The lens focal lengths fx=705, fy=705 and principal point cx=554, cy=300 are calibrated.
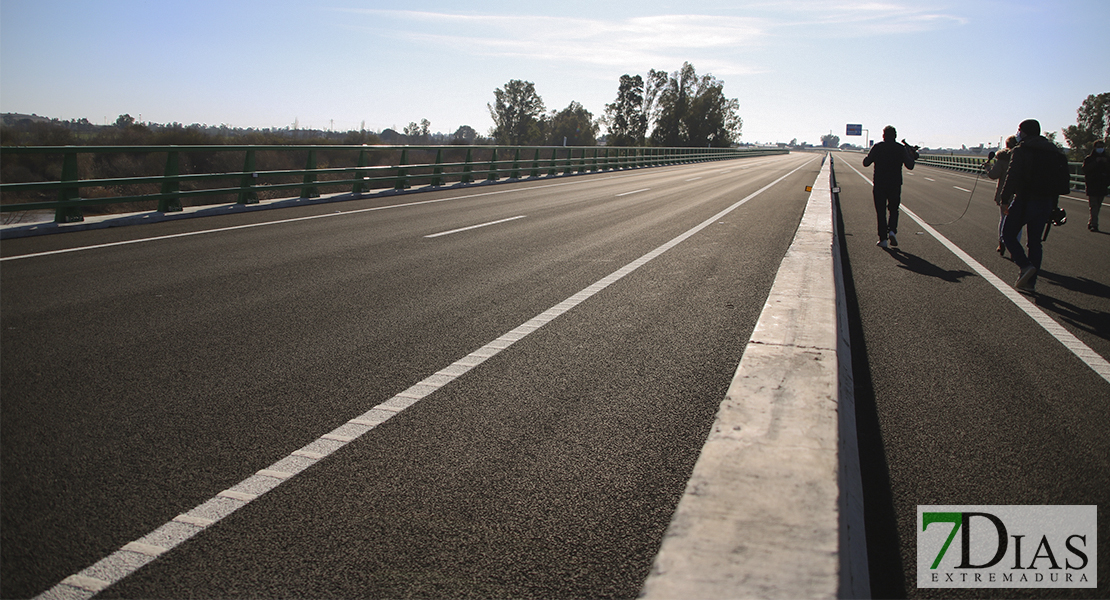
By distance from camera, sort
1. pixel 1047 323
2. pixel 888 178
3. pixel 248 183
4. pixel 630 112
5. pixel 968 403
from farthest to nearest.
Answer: pixel 630 112 → pixel 248 183 → pixel 888 178 → pixel 1047 323 → pixel 968 403

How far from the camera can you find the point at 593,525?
2.60 metres

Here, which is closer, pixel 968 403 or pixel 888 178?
pixel 968 403

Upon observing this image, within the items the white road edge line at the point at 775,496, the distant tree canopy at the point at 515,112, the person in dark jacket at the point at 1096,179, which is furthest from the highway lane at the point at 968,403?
the distant tree canopy at the point at 515,112

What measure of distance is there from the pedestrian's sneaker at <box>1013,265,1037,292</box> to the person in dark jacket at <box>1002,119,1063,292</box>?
0.32 feet

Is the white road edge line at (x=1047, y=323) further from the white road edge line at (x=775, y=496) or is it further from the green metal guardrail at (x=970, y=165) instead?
the green metal guardrail at (x=970, y=165)

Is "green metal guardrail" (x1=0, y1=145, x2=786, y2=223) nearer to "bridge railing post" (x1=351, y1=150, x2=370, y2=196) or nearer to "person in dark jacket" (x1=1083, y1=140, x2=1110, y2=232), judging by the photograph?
"bridge railing post" (x1=351, y1=150, x2=370, y2=196)

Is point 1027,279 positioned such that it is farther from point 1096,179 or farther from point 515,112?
point 515,112

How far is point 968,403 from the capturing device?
13.3 ft

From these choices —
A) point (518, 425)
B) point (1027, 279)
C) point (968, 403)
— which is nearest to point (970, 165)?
point (1027, 279)

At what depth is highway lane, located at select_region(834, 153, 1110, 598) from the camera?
2900 mm

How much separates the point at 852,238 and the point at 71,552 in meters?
11.9

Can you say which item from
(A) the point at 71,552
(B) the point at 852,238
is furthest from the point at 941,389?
(B) the point at 852,238

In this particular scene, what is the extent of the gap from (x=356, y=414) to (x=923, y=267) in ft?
25.8

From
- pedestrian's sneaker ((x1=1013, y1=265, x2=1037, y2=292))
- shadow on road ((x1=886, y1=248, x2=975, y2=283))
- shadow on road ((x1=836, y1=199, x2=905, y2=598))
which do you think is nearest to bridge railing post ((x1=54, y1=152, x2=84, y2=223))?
shadow on road ((x1=836, y1=199, x2=905, y2=598))
